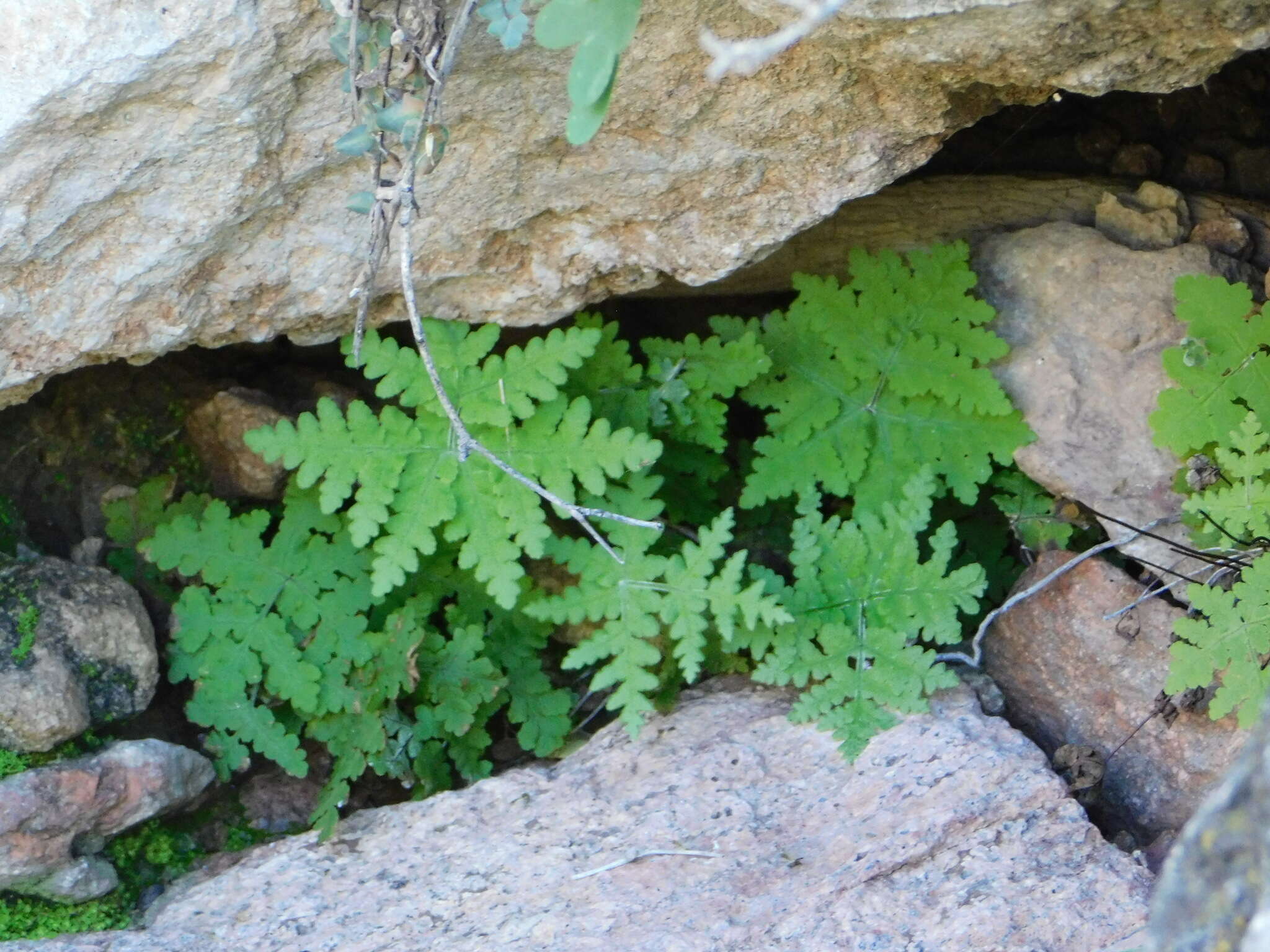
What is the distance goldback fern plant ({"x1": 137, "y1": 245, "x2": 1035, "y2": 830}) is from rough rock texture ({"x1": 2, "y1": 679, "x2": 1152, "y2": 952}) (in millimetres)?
153

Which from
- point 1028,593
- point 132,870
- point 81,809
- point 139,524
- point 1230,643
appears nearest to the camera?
point 1230,643

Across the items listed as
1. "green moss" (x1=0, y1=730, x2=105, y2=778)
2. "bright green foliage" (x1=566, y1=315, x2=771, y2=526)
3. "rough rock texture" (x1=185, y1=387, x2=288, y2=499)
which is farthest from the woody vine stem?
"green moss" (x1=0, y1=730, x2=105, y2=778)

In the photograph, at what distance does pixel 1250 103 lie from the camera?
405 cm

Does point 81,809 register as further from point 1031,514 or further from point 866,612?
point 1031,514

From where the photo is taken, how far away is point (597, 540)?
316cm

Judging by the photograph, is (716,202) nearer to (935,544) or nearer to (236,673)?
(935,544)

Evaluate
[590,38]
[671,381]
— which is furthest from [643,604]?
[590,38]

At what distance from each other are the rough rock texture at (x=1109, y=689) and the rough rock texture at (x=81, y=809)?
96.8 inches

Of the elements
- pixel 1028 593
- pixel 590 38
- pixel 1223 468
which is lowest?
pixel 1028 593

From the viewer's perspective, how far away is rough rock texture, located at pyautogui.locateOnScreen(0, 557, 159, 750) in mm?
3156

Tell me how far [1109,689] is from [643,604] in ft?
4.51

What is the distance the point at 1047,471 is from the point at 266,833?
261cm

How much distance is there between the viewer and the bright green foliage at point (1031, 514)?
362 cm

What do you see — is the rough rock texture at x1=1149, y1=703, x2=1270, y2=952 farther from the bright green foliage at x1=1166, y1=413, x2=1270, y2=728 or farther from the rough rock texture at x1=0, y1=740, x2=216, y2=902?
the rough rock texture at x1=0, y1=740, x2=216, y2=902
